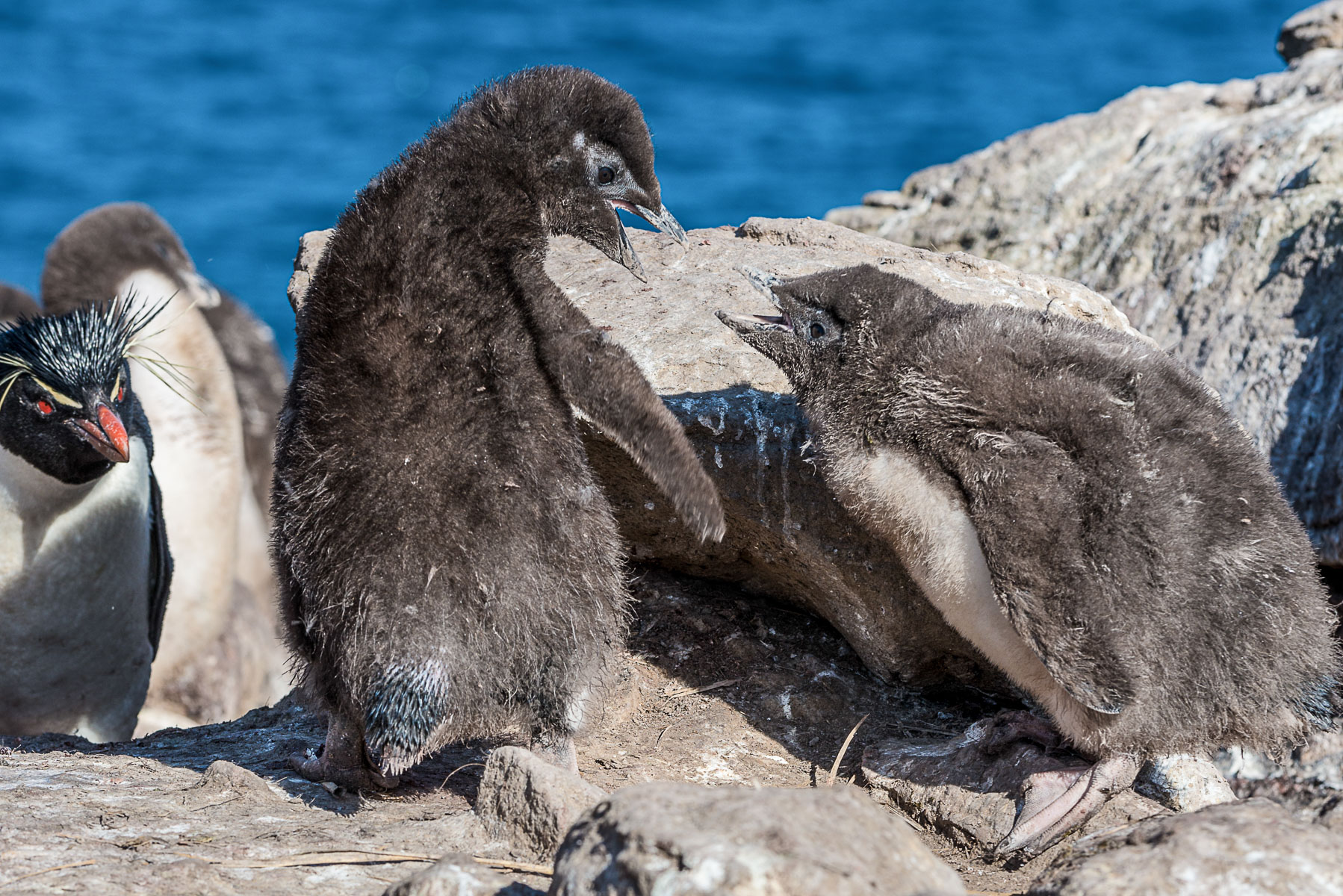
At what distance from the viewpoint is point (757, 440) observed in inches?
162

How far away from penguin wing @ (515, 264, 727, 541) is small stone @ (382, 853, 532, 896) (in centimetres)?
103

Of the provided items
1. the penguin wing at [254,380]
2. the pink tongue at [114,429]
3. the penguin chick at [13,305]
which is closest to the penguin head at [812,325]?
the pink tongue at [114,429]

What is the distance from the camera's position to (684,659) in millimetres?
4293

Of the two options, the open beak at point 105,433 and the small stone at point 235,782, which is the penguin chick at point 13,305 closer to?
the open beak at point 105,433

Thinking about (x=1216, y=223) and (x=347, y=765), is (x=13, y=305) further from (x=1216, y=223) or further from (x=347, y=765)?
(x=1216, y=223)

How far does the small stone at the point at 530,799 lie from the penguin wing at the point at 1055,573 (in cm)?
113

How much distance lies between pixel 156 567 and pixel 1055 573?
418 cm

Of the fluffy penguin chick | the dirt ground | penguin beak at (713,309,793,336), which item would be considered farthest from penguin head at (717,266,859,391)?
the dirt ground

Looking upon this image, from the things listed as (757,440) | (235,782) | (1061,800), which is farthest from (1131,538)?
(235,782)

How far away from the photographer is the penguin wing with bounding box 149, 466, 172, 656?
582cm

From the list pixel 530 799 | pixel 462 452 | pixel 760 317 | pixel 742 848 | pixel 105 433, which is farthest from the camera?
pixel 105 433

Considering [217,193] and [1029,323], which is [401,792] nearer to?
[1029,323]

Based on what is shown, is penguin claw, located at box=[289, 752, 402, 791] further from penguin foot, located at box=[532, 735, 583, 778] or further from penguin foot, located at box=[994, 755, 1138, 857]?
penguin foot, located at box=[994, 755, 1138, 857]

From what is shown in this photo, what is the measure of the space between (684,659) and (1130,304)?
2.96 m
